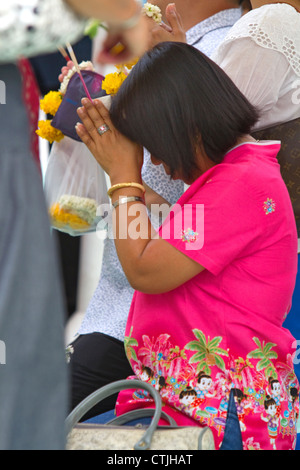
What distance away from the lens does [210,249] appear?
47.2 inches

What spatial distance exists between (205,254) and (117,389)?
28 cm

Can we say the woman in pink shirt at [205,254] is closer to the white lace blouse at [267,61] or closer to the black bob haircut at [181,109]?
the black bob haircut at [181,109]

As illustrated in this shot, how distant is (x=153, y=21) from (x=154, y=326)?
2.57 feet

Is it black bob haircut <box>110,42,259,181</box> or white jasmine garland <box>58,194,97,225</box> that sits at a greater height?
black bob haircut <box>110,42,259,181</box>

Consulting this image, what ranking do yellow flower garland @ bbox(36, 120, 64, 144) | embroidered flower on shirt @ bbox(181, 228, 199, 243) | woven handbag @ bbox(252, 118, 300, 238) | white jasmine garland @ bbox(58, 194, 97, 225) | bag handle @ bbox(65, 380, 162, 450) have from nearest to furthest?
bag handle @ bbox(65, 380, 162, 450)
embroidered flower on shirt @ bbox(181, 228, 199, 243)
woven handbag @ bbox(252, 118, 300, 238)
yellow flower garland @ bbox(36, 120, 64, 144)
white jasmine garland @ bbox(58, 194, 97, 225)

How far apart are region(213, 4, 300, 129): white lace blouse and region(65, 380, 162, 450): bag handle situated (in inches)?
27.4

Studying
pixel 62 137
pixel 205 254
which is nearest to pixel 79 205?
pixel 62 137

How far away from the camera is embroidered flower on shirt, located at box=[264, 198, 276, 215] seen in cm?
124

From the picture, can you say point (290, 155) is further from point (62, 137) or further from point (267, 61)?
point (62, 137)

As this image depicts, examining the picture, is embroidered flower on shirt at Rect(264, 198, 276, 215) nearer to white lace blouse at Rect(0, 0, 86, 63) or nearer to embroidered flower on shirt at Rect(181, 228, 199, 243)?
embroidered flower on shirt at Rect(181, 228, 199, 243)

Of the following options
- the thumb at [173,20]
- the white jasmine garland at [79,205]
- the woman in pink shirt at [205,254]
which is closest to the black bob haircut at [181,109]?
the woman in pink shirt at [205,254]

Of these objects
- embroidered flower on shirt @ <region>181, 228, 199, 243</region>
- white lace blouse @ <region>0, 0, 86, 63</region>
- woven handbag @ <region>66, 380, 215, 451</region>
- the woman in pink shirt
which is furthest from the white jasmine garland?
white lace blouse @ <region>0, 0, 86, 63</region>
